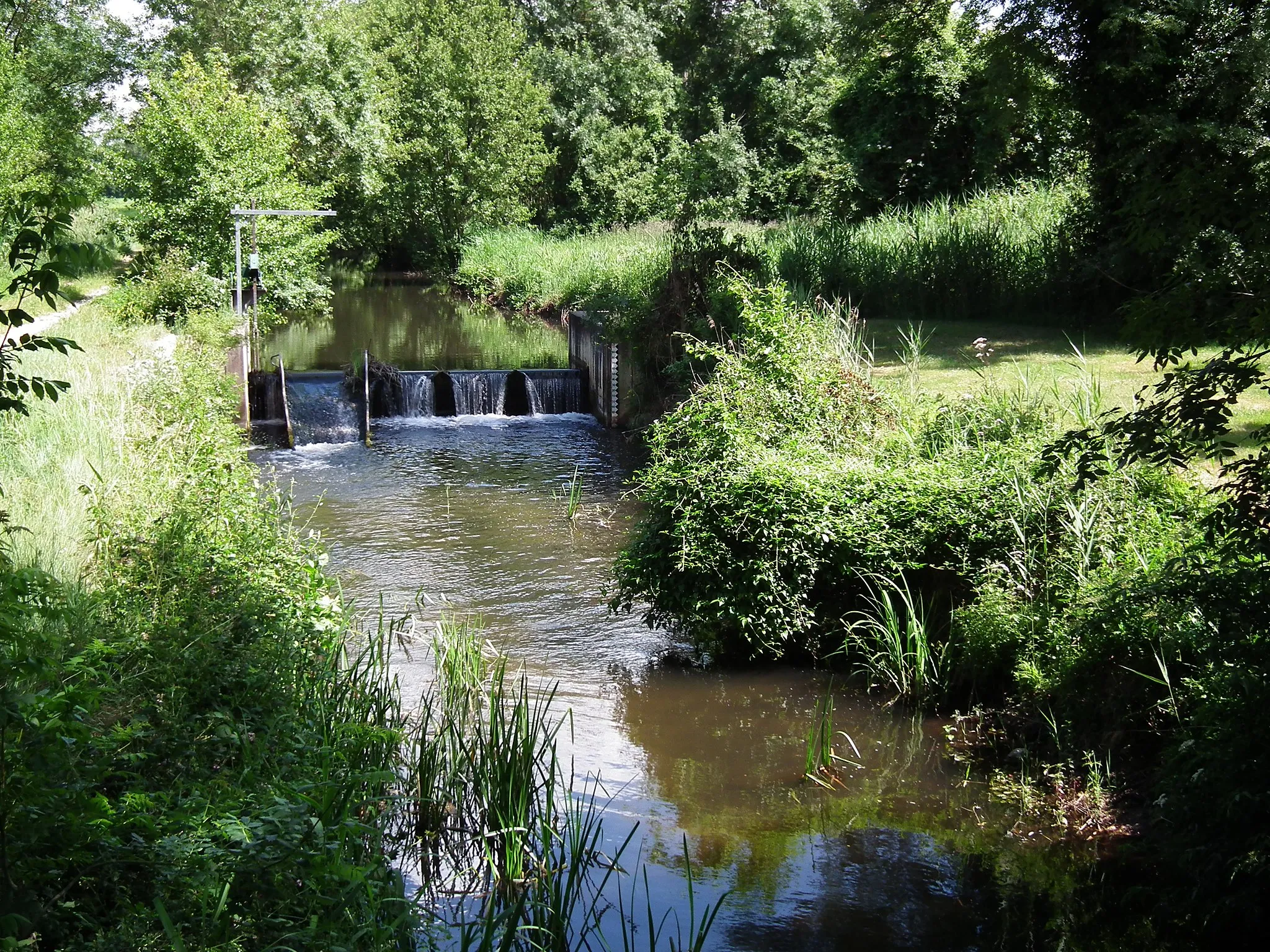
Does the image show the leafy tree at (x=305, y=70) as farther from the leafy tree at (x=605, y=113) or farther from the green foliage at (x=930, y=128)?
the green foliage at (x=930, y=128)

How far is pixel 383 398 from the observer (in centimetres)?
1836

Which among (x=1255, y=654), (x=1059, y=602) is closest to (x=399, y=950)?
(x=1255, y=654)

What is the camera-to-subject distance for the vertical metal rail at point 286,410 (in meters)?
16.5

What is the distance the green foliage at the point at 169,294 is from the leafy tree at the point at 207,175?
1011 mm

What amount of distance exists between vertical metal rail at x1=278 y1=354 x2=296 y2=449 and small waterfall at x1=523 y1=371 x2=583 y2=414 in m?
3.85

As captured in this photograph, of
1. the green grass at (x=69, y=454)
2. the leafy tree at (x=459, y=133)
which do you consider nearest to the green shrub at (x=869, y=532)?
the green grass at (x=69, y=454)

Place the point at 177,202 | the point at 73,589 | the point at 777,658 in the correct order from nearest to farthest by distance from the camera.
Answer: the point at 73,589 → the point at 777,658 → the point at 177,202

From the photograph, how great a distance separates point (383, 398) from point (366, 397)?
4.06ft

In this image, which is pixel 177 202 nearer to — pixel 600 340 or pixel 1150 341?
pixel 600 340

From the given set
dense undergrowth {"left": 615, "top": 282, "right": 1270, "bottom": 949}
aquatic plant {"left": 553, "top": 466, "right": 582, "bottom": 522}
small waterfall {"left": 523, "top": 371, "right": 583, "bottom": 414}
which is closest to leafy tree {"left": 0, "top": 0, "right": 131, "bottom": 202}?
small waterfall {"left": 523, "top": 371, "right": 583, "bottom": 414}

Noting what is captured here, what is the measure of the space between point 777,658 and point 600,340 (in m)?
10.5

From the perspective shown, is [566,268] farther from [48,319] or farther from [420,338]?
[48,319]

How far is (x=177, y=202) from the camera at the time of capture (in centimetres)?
2247

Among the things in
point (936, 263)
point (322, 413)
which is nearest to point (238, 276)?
point (322, 413)
